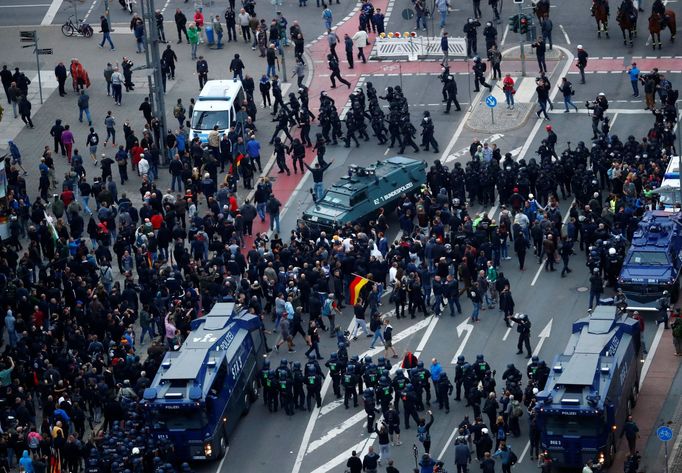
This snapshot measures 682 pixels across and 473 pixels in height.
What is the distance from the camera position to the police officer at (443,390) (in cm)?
5962

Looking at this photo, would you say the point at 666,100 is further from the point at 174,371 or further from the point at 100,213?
the point at 174,371

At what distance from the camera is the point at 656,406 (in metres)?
59.7

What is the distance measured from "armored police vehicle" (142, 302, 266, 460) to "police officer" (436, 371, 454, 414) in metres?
6.09

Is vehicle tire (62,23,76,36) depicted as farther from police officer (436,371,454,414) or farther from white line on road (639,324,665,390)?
white line on road (639,324,665,390)

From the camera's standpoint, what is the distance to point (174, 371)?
5800 cm

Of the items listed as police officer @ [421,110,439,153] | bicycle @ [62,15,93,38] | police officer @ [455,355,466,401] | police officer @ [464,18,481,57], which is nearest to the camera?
police officer @ [455,355,466,401]

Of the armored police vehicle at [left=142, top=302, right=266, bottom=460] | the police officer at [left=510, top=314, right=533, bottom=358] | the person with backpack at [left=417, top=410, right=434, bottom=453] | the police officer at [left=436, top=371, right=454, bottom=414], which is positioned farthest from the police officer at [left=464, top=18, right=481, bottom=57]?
the person with backpack at [left=417, top=410, right=434, bottom=453]

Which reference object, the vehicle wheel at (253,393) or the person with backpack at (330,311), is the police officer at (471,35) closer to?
the person with backpack at (330,311)

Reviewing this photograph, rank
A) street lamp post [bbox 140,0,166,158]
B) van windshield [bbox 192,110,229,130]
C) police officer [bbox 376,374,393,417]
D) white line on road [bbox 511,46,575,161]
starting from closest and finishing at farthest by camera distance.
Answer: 1. police officer [bbox 376,374,393,417]
2. white line on road [bbox 511,46,575,161]
3. street lamp post [bbox 140,0,166,158]
4. van windshield [bbox 192,110,229,130]

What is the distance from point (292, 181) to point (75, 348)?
55.7 feet

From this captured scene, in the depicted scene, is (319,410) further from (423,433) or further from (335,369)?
(423,433)

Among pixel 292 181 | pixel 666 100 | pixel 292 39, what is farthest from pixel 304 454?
pixel 292 39

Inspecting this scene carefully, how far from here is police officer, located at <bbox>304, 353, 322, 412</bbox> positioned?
6084 centimetres

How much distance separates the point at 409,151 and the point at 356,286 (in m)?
13.7
